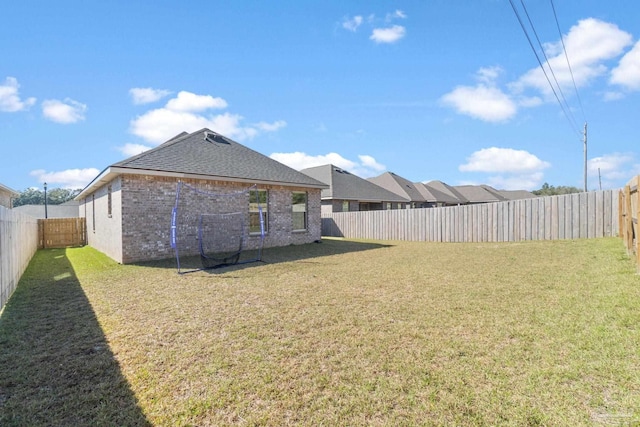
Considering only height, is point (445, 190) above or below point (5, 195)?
above

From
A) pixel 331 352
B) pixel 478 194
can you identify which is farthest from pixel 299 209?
pixel 478 194

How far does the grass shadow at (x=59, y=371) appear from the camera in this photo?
7.75 ft

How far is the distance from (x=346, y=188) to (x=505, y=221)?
12.8 meters

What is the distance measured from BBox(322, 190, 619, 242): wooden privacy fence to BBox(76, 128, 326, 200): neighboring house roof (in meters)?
5.14

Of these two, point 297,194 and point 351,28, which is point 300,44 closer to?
point 351,28

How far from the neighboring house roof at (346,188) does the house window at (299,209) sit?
25.7 ft

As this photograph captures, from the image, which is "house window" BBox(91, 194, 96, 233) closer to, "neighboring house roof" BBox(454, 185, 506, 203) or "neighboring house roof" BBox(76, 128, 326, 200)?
"neighboring house roof" BBox(76, 128, 326, 200)

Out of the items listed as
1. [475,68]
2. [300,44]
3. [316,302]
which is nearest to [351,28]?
[300,44]

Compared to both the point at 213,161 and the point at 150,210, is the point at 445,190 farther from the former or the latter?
the point at 150,210

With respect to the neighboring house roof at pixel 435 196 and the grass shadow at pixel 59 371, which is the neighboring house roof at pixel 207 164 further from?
the neighboring house roof at pixel 435 196

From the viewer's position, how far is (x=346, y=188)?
24359mm

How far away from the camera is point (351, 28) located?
9.91m

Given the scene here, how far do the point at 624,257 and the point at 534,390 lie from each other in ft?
22.1

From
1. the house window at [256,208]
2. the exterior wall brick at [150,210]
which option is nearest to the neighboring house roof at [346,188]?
the house window at [256,208]
